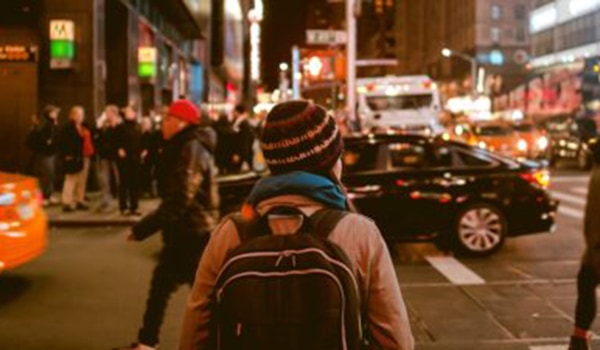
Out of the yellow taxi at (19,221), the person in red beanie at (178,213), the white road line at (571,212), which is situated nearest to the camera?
the person in red beanie at (178,213)

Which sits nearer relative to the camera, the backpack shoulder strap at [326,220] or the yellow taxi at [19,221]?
the backpack shoulder strap at [326,220]

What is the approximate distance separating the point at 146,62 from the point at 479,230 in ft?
54.9

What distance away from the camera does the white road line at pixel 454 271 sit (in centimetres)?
1054

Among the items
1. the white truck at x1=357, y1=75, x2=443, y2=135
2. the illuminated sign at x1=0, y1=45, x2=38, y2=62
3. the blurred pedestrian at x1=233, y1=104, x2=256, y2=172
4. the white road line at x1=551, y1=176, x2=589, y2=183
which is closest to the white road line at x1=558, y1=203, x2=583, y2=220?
the white road line at x1=551, y1=176, x2=589, y2=183

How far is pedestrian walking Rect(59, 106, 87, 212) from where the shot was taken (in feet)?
55.4

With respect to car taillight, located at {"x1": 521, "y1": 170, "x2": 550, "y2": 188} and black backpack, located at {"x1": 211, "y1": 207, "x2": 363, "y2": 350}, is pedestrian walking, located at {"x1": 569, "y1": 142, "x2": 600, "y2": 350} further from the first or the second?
car taillight, located at {"x1": 521, "y1": 170, "x2": 550, "y2": 188}

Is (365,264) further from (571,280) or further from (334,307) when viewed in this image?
(571,280)

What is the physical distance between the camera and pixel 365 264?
2.77 meters

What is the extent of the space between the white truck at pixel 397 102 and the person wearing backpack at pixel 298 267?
27589 millimetres

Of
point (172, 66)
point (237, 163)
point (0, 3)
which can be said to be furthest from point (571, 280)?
point (172, 66)

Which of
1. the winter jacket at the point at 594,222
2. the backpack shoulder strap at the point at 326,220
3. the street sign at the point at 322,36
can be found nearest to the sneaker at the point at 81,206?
the street sign at the point at 322,36

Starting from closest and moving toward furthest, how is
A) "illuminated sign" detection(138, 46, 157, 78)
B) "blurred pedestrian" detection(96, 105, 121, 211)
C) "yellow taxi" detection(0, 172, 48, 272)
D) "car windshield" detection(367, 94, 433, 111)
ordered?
"yellow taxi" detection(0, 172, 48, 272), "blurred pedestrian" detection(96, 105, 121, 211), "illuminated sign" detection(138, 46, 157, 78), "car windshield" detection(367, 94, 433, 111)

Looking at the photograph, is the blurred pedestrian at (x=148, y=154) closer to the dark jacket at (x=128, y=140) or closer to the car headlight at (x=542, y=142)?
the dark jacket at (x=128, y=140)

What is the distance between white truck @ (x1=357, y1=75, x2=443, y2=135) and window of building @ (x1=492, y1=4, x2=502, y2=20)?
284 ft
